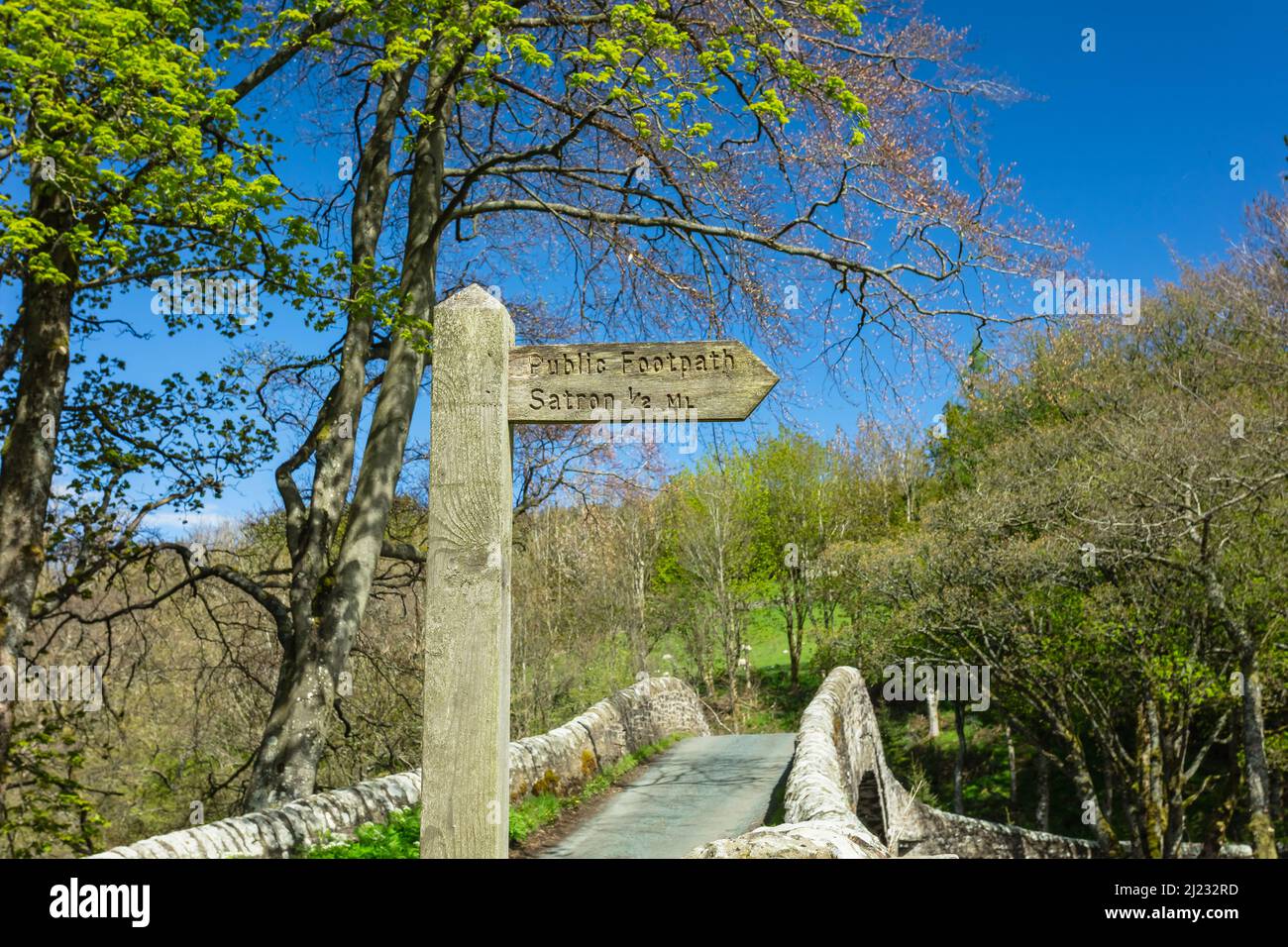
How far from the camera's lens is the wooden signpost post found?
161 inches

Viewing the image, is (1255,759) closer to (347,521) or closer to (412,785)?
(412,785)

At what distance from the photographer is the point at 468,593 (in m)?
4.16

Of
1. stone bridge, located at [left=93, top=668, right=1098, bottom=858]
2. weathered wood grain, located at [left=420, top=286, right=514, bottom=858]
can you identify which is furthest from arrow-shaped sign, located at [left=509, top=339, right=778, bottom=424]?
stone bridge, located at [left=93, top=668, right=1098, bottom=858]

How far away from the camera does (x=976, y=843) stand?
2186 centimetres

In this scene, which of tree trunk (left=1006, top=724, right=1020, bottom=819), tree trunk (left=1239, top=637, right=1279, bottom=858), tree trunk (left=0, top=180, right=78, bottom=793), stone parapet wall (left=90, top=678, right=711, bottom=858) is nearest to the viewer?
stone parapet wall (left=90, top=678, right=711, bottom=858)

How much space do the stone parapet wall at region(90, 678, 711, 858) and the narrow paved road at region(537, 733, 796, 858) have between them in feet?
1.85

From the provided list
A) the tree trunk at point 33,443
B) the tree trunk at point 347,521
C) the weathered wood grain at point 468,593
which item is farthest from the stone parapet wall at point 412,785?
the tree trunk at point 33,443

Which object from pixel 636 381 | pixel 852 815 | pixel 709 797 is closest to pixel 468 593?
pixel 636 381

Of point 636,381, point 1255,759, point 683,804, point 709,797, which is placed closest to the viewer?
point 636,381

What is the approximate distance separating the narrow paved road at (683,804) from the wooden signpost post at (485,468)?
15.3 feet

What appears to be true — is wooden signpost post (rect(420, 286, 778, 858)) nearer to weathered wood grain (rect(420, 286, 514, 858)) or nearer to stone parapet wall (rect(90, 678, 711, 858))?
weathered wood grain (rect(420, 286, 514, 858))

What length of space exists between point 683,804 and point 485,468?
7.79 metres
